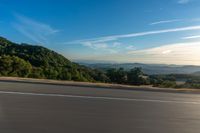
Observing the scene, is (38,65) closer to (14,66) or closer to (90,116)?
(14,66)

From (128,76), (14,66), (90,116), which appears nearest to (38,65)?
(14,66)

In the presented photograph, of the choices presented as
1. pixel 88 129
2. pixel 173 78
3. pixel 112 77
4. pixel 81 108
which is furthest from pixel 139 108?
pixel 112 77

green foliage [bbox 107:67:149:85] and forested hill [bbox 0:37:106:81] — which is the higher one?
forested hill [bbox 0:37:106:81]

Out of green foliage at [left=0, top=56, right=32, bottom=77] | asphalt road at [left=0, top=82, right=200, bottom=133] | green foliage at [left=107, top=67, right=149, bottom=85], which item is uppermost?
green foliage at [left=0, top=56, right=32, bottom=77]

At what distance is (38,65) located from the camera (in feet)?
126

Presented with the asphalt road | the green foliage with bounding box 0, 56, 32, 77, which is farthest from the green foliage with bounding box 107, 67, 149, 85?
the asphalt road

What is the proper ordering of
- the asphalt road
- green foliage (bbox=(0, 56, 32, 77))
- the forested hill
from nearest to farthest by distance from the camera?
the asphalt road → the forested hill → green foliage (bbox=(0, 56, 32, 77))

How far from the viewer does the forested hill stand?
29.6 metres

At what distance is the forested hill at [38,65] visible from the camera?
29578 mm

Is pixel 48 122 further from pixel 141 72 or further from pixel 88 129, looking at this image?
pixel 141 72

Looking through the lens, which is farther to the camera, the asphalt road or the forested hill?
the forested hill

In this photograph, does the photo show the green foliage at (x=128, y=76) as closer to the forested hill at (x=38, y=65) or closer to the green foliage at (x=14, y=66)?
the forested hill at (x=38, y=65)

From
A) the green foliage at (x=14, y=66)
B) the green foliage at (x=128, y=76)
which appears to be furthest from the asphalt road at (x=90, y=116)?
the green foliage at (x=14, y=66)

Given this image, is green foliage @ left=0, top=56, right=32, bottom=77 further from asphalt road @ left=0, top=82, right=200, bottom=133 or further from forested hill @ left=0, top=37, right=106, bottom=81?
asphalt road @ left=0, top=82, right=200, bottom=133
